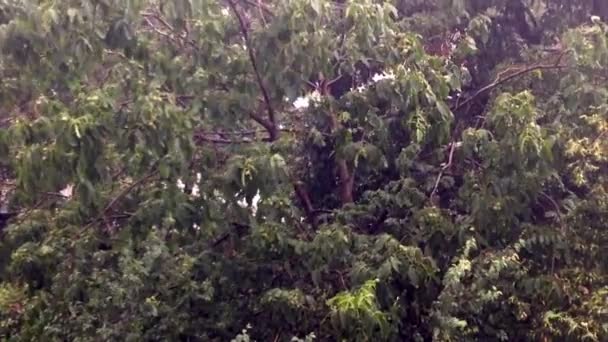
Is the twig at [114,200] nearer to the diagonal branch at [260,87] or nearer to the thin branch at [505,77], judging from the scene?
the diagonal branch at [260,87]

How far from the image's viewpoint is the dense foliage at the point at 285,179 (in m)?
4.54

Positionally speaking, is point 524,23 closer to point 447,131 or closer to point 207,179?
point 447,131

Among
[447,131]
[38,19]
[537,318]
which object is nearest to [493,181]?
[447,131]

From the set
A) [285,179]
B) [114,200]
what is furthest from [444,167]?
[114,200]

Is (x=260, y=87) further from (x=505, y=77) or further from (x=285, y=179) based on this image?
(x=505, y=77)

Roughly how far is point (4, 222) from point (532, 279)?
477 cm

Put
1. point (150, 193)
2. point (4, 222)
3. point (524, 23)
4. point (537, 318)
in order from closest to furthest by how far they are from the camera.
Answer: point (537, 318)
point (150, 193)
point (524, 23)
point (4, 222)

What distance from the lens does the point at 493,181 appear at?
5.00m

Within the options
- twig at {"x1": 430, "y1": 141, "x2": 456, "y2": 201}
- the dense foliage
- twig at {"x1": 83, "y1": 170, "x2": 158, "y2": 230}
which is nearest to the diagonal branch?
the dense foliage

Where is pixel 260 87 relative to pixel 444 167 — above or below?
above

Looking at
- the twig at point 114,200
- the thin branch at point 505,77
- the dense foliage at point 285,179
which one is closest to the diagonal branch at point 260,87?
the dense foliage at point 285,179

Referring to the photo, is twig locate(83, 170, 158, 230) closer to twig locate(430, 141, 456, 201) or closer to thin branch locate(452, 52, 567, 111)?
twig locate(430, 141, 456, 201)

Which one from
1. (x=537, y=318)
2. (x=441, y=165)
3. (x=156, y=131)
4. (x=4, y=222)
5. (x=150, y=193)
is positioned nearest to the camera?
(x=156, y=131)

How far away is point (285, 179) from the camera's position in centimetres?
486
